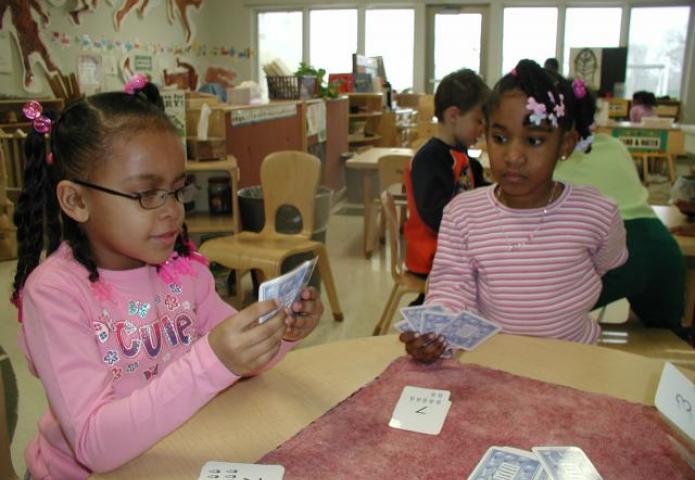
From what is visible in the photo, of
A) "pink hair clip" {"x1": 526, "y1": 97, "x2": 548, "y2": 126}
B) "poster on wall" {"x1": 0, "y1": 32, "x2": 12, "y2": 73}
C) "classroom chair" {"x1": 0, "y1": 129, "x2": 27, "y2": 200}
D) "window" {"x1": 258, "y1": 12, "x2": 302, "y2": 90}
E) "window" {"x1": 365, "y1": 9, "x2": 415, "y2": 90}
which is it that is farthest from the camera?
"window" {"x1": 258, "y1": 12, "x2": 302, "y2": 90}

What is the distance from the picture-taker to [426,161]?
2824 millimetres

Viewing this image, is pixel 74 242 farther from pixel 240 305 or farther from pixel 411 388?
pixel 240 305

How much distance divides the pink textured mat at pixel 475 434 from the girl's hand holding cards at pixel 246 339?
152 millimetres

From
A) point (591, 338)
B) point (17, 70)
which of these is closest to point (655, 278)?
point (591, 338)

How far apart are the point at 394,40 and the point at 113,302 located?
38.1ft

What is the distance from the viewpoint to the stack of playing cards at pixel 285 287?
98cm

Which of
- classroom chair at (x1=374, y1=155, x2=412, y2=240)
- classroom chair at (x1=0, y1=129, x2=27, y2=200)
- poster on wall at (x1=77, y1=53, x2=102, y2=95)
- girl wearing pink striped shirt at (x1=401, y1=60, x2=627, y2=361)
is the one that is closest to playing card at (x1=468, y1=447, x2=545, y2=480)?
girl wearing pink striped shirt at (x1=401, y1=60, x2=627, y2=361)

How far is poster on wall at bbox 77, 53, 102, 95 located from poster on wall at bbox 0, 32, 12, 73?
1.17m

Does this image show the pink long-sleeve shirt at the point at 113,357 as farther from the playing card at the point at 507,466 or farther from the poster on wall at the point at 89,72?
the poster on wall at the point at 89,72

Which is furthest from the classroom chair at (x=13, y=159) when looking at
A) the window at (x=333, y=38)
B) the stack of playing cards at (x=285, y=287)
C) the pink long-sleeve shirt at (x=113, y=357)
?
the window at (x=333, y=38)

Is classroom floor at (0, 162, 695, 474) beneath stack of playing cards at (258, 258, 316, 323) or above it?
beneath

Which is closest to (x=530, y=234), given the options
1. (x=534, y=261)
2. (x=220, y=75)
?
(x=534, y=261)

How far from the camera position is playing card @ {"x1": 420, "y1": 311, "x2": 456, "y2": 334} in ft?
4.35

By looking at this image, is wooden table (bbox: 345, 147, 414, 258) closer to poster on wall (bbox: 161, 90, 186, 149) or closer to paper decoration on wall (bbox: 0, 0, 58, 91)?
poster on wall (bbox: 161, 90, 186, 149)
